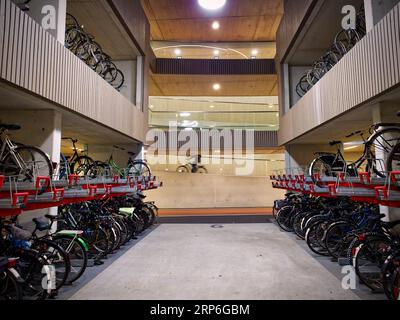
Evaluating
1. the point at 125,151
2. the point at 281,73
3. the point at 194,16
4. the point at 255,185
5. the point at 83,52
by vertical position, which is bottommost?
the point at 255,185

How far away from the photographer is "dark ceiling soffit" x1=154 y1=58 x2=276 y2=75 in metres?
9.99

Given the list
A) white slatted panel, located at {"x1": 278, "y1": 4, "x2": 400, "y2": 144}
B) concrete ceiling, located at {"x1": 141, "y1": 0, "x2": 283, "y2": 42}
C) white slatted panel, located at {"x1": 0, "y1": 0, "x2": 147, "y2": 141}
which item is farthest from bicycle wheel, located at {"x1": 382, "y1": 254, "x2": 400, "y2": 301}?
concrete ceiling, located at {"x1": 141, "y1": 0, "x2": 283, "y2": 42}

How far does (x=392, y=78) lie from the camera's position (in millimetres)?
3229

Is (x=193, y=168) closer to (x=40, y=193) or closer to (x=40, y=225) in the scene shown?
(x=40, y=225)

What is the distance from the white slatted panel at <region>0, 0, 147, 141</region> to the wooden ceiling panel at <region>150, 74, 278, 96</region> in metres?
5.33

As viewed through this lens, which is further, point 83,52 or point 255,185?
point 255,185

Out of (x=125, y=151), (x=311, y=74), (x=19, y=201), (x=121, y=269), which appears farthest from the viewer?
(x=125, y=151)

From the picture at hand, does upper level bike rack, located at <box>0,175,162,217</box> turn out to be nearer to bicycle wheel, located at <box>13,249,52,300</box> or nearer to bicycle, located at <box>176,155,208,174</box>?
bicycle wheel, located at <box>13,249,52,300</box>

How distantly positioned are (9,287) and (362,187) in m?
4.04

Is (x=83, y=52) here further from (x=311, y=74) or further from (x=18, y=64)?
(x=311, y=74)

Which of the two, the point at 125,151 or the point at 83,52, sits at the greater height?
the point at 83,52

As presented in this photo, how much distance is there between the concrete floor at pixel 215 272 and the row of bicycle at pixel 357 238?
0.32 meters
